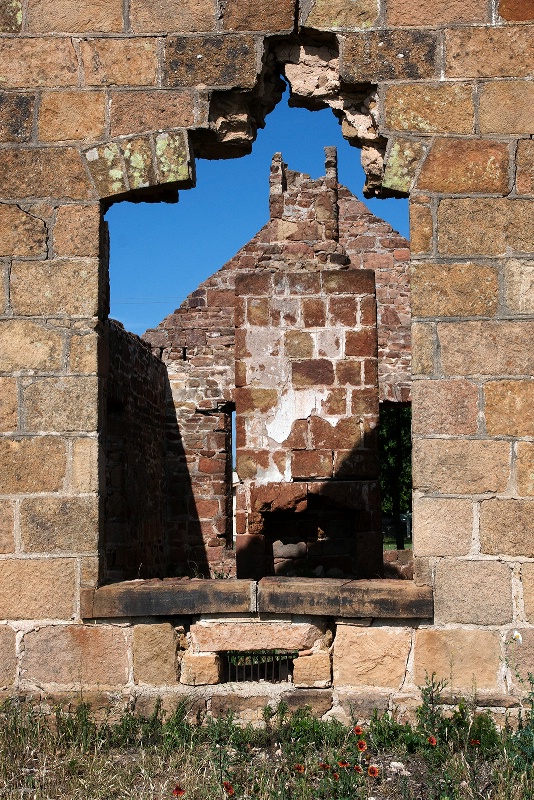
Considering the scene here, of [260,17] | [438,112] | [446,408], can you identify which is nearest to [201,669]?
[446,408]

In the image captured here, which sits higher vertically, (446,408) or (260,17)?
(260,17)

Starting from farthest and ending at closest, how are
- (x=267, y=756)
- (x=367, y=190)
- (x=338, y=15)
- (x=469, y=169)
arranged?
(x=367, y=190), (x=338, y=15), (x=469, y=169), (x=267, y=756)

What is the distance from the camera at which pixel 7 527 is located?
4.40 metres

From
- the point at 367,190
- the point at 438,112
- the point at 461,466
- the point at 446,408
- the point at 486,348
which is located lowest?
the point at 461,466

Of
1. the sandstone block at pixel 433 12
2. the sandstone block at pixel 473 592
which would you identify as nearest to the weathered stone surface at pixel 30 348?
the sandstone block at pixel 473 592

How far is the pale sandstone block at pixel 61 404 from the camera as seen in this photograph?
4.44m

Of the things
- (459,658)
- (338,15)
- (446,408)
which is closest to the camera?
(459,658)

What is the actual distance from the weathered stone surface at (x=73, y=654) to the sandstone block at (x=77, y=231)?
1.98m

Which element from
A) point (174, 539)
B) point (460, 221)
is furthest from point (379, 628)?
point (174, 539)

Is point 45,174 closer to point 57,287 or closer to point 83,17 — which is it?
point 57,287

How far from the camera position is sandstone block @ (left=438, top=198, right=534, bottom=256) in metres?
4.39

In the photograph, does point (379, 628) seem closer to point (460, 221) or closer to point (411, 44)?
point (460, 221)

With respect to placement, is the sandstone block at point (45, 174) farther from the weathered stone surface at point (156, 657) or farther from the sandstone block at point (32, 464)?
the weathered stone surface at point (156, 657)

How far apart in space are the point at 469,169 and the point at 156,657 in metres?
3.00
